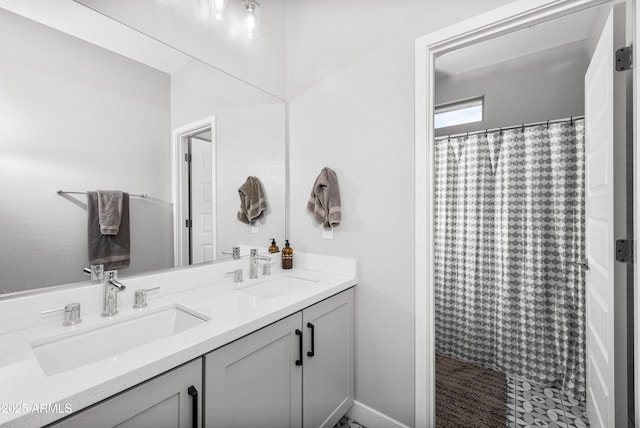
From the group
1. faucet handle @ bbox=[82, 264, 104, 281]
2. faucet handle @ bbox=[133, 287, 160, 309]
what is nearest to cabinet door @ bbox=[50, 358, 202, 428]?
faucet handle @ bbox=[133, 287, 160, 309]

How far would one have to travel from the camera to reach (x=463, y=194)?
2.43 metres

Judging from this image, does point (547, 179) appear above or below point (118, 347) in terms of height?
above

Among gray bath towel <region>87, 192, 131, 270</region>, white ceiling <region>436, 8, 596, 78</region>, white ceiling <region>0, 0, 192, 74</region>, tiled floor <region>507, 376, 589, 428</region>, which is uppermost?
white ceiling <region>436, 8, 596, 78</region>

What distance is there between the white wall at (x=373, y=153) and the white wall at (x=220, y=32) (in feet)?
0.74

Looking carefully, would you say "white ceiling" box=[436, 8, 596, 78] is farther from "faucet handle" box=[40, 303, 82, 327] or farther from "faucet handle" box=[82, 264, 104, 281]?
"faucet handle" box=[40, 303, 82, 327]

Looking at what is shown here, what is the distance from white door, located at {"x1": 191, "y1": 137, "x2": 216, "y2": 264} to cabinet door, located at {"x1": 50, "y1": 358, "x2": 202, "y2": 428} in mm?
742

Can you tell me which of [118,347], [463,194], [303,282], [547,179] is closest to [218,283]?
[303,282]

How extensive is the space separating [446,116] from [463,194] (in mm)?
1054

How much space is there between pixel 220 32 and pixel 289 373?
5.79 feet

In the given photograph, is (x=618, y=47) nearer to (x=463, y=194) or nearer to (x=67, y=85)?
(x=463, y=194)

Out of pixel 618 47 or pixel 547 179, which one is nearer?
pixel 618 47

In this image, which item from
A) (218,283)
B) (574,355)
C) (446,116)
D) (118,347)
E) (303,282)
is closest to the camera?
(118,347)

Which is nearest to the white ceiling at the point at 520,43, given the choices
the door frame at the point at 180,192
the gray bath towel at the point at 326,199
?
the gray bath towel at the point at 326,199

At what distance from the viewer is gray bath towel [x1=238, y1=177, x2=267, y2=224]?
1.79 m
